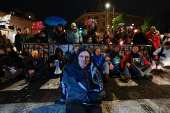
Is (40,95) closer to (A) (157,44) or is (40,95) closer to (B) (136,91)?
(B) (136,91)

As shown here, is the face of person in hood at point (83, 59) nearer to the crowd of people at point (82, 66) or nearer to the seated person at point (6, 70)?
the crowd of people at point (82, 66)

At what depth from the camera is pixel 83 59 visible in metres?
2.66

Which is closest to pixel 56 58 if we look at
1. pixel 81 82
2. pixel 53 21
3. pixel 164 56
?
pixel 81 82

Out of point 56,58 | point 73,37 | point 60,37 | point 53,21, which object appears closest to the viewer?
point 56,58

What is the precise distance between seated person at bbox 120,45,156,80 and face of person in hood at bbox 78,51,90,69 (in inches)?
133

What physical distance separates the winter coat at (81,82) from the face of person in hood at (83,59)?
71mm

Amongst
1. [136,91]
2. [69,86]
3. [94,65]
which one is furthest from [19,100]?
[136,91]

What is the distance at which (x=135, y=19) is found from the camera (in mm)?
79250

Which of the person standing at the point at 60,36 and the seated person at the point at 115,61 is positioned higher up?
the person standing at the point at 60,36

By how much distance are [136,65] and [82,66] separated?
13.7 ft

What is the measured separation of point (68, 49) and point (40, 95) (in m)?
3.62

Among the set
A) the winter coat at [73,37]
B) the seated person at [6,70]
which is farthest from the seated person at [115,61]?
the seated person at [6,70]

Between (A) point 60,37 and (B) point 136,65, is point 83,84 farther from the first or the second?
(A) point 60,37

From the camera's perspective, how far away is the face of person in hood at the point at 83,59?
2665 mm
